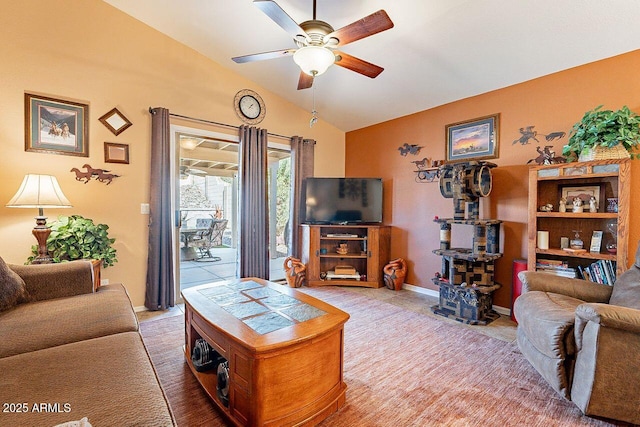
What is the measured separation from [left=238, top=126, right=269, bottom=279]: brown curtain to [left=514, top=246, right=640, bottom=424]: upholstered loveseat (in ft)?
9.89

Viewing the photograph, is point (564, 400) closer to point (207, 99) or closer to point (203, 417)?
point (203, 417)

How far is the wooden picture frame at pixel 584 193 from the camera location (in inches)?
103

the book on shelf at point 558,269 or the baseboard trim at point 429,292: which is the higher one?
the book on shelf at point 558,269

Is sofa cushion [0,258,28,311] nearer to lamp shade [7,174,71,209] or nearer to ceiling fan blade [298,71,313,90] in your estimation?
lamp shade [7,174,71,209]

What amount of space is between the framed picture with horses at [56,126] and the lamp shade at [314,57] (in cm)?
239

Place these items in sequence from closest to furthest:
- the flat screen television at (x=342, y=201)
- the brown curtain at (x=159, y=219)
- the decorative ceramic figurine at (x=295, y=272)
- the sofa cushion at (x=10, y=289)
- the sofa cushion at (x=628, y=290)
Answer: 1. the sofa cushion at (x=10, y=289)
2. the sofa cushion at (x=628, y=290)
3. the brown curtain at (x=159, y=219)
4. the decorative ceramic figurine at (x=295, y=272)
5. the flat screen television at (x=342, y=201)

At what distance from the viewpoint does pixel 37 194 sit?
2336 mm

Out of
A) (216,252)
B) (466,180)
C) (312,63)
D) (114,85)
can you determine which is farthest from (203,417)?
(216,252)

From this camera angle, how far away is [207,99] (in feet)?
12.0

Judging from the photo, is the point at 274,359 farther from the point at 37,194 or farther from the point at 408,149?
the point at 408,149

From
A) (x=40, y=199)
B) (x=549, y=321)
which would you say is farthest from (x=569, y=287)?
(x=40, y=199)

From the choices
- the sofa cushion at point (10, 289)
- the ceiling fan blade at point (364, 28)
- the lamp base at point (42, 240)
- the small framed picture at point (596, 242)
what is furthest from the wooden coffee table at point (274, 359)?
the small framed picture at point (596, 242)

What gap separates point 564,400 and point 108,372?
2.52 metres

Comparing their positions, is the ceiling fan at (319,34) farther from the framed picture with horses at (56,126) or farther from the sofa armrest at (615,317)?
the framed picture with horses at (56,126)
